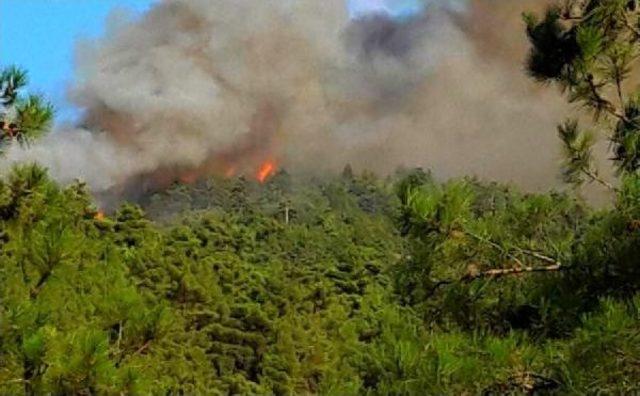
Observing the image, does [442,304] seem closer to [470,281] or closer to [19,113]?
[470,281]

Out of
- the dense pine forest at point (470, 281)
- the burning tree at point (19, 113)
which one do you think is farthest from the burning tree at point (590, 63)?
the burning tree at point (19, 113)

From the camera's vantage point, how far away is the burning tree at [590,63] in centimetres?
246

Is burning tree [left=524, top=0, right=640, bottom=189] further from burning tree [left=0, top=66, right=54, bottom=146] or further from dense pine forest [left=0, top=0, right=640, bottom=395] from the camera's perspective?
burning tree [left=0, top=66, right=54, bottom=146]

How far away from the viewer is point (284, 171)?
45062 mm

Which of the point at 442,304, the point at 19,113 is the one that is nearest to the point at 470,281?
the point at 442,304

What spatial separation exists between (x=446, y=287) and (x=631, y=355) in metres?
0.73

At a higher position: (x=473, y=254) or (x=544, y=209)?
(x=544, y=209)

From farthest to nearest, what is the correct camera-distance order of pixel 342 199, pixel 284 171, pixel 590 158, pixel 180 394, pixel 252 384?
pixel 284 171 → pixel 342 199 → pixel 252 384 → pixel 180 394 → pixel 590 158

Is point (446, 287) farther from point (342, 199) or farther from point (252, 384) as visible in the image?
point (342, 199)

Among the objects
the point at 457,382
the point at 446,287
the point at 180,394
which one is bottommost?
the point at 457,382

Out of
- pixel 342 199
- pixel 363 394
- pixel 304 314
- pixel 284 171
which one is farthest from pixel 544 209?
pixel 284 171

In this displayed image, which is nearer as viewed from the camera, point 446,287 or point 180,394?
point 446,287

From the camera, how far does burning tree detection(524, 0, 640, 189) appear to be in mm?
Result: 2455

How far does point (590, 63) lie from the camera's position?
8.21 ft
